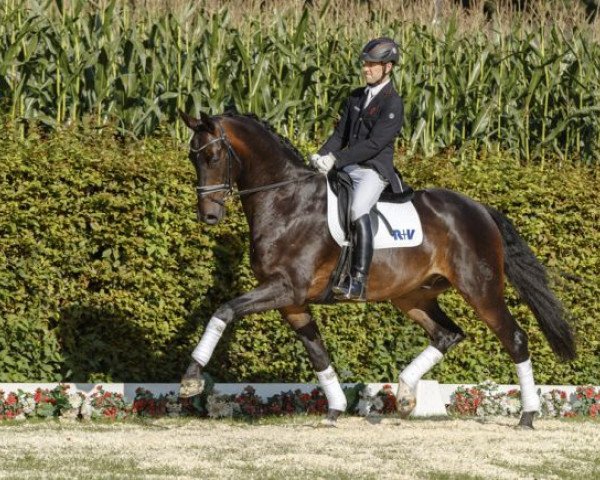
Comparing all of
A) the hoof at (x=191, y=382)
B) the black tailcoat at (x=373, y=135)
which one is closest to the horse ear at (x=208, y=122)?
the black tailcoat at (x=373, y=135)

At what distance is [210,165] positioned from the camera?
969cm

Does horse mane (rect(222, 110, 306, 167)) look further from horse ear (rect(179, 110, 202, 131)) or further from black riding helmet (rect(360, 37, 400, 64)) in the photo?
black riding helmet (rect(360, 37, 400, 64))

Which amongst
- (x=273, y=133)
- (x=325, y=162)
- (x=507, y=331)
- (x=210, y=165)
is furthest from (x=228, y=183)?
(x=507, y=331)

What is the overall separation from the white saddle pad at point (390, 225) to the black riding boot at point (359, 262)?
0.14 m

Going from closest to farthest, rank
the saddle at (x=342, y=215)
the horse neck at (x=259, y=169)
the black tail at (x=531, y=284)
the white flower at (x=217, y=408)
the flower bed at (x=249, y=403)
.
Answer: the horse neck at (x=259, y=169), the saddle at (x=342, y=215), the flower bed at (x=249, y=403), the white flower at (x=217, y=408), the black tail at (x=531, y=284)

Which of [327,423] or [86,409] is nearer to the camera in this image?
[327,423]

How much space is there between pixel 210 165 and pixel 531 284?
11.2ft

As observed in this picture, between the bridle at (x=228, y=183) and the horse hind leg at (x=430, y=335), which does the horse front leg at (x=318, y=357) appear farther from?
the bridle at (x=228, y=183)

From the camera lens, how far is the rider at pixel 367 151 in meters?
10.0

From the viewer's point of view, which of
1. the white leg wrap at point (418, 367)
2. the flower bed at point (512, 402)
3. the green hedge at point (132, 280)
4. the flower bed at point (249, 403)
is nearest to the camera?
the white leg wrap at point (418, 367)

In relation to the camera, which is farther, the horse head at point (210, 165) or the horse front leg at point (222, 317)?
the horse head at point (210, 165)

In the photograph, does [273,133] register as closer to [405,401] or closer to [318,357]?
[318,357]

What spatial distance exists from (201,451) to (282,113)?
19.2ft

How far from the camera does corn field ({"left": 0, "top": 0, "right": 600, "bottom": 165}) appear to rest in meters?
13.7
